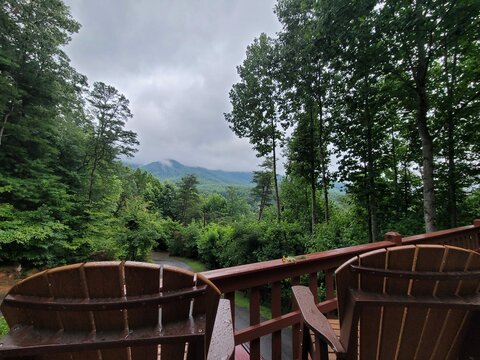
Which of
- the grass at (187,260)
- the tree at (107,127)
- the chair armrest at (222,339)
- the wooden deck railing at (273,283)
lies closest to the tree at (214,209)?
the grass at (187,260)

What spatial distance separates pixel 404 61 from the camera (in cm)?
462

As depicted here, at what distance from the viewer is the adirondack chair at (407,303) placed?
2.59ft

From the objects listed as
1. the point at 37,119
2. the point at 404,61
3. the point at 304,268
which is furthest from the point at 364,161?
the point at 37,119

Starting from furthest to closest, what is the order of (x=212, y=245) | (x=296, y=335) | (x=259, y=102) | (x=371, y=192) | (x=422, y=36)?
1. (x=212, y=245)
2. (x=259, y=102)
3. (x=371, y=192)
4. (x=422, y=36)
5. (x=296, y=335)

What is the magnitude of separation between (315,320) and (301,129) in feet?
32.5

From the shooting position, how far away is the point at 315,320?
0.99 m

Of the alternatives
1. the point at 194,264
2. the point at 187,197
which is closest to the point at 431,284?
the point at 194,264

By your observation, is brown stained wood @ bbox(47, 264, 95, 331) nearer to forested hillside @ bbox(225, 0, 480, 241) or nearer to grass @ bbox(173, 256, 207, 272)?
forested hillside @ bbox(225, 0, 480, 241)

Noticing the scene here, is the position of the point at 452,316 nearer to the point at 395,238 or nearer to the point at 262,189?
the point at 395,238

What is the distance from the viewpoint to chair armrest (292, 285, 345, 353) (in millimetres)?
864

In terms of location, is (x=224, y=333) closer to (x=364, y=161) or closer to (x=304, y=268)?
(x=304, y=268)

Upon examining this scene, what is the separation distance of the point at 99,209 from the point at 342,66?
11745mm

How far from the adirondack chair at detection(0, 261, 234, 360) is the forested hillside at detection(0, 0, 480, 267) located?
16.6 ft

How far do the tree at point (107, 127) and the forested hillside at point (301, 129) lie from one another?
0.05 metres
